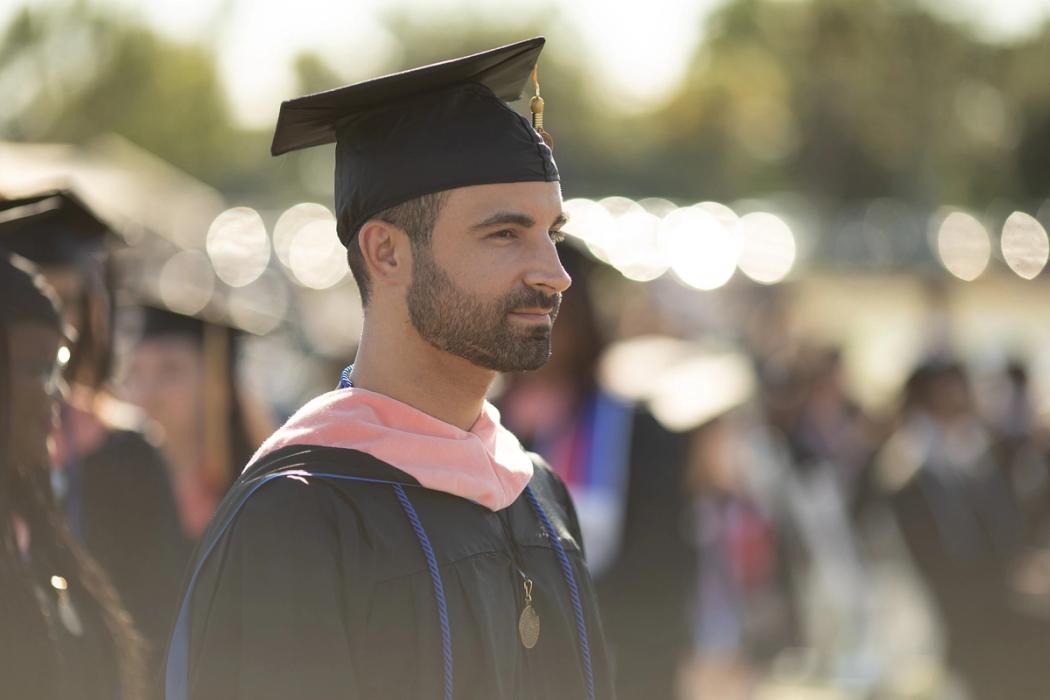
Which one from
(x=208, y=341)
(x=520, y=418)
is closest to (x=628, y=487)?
(x=520, y=418)

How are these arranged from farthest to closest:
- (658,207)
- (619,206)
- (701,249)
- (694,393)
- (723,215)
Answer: (658,207) < (723,215) < (619,206) < (701,249) < (694,393)

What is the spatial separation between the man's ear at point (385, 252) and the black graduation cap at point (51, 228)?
1.46 metres

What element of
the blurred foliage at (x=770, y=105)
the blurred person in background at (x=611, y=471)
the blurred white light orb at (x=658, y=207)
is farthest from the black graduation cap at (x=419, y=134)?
the blurred white light orb at (x=658, y=207)

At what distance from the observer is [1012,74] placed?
1389 inches

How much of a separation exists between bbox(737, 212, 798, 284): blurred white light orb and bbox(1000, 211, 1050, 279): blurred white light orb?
3.73 metres

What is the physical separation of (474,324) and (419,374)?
0.40ft

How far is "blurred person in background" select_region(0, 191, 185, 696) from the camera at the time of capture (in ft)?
12.9

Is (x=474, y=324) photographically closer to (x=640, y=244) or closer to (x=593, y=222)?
(x=593, y=222)

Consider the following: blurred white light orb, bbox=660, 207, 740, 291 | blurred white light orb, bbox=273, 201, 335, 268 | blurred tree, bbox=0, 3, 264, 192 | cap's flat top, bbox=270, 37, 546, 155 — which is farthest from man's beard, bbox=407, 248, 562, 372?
blurred white light orb, bbox=273, 201, 335, 268

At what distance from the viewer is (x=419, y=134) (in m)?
2.53

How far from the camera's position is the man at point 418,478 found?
2090 mm

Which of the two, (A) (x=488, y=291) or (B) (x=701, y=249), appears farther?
(B) (x=701, y=249)

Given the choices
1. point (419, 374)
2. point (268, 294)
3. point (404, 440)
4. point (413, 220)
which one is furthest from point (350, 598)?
point (268, 294)

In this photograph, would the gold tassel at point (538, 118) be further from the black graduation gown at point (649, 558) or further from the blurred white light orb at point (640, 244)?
the blurred white light orb at point (640, 244)
